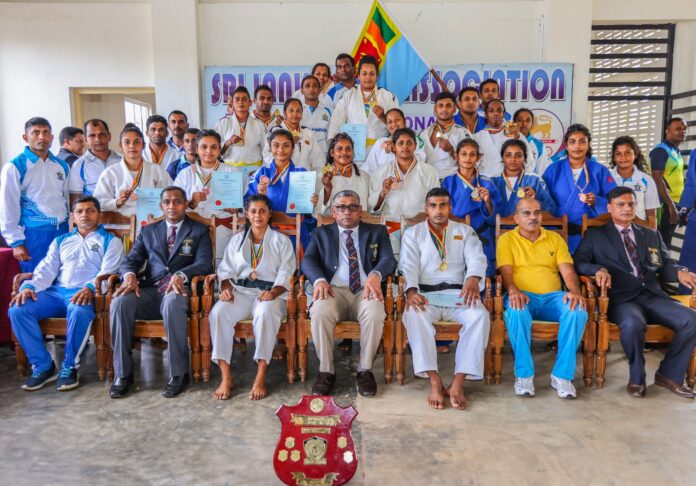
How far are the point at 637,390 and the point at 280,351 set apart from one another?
2.36 m

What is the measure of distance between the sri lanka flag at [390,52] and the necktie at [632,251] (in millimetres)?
3283

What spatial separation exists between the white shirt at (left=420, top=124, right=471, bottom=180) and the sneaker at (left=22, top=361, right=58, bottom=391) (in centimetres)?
331

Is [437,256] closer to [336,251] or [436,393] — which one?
[336,251]

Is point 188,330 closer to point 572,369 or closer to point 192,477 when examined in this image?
point 192,477

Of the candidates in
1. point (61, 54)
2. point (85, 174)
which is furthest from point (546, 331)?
point (61, 54)

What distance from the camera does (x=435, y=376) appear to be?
11.0 feet

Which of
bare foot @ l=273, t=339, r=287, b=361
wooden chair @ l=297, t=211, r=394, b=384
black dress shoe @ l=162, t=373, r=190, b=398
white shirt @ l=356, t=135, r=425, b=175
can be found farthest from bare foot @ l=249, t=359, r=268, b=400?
white shirt @ l=356, t=135, r=425, b=175

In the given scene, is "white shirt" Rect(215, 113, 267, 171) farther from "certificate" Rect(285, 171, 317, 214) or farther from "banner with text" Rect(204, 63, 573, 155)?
"banner with text" Rect(204, 63, 573, 155)

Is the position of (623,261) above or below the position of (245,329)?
above

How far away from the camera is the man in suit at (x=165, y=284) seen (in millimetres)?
3469

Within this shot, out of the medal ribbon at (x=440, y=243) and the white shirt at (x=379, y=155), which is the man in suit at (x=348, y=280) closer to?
the medal ribbon at (x=440, y=243)

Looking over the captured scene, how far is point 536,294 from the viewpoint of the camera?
3.67 m

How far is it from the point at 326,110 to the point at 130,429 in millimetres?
3567

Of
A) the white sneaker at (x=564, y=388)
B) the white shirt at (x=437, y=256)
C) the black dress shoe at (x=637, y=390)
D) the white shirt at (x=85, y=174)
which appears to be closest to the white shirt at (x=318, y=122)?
the white shirt at (x=85, y=174)
